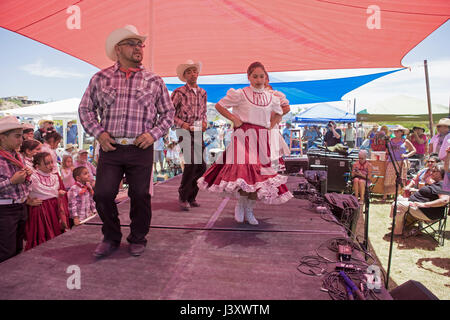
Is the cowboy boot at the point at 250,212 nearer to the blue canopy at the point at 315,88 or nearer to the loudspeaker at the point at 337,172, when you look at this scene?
the loudspeaker at the point at 337,172

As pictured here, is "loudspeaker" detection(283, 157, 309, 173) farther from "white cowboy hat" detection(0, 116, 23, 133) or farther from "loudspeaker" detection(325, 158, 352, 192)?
"white cowboy hat" detection(0, 116, 23, 133)

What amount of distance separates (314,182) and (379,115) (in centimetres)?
1484

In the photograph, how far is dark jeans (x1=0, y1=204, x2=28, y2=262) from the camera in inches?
107

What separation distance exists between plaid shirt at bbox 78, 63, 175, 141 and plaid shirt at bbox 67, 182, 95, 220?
2.03 meters

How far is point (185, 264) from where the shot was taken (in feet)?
7.41

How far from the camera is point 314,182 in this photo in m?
6.12

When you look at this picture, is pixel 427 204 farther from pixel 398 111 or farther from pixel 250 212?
pixel 398 111

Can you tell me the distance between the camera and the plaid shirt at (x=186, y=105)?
3.93 m

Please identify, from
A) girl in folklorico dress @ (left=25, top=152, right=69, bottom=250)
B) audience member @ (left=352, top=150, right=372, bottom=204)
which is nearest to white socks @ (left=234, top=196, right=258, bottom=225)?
girl in folklorico dress @ (left=25, top=152, right=69, bottom=250)

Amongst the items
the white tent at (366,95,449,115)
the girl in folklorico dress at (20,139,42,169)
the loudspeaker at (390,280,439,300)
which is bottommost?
the loudspeaker at (390,280,439,300)
